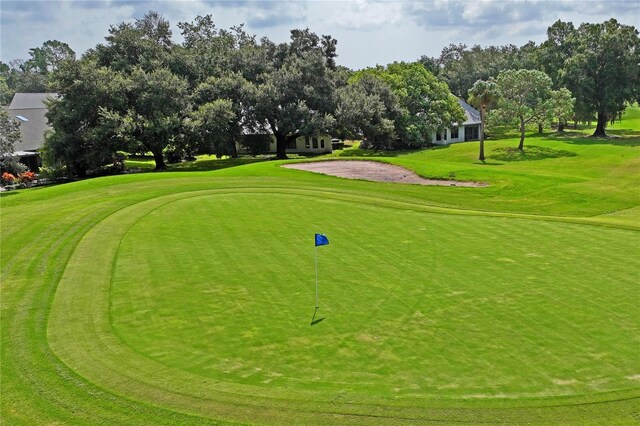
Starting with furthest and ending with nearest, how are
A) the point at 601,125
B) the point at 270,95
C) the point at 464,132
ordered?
the point at 464,132 → the point at 601,125 → the point at 270,95

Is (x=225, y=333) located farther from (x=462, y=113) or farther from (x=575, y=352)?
(x=462, y=113)

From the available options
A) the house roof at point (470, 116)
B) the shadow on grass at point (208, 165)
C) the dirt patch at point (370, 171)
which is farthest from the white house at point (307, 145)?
the dirt patch at point (370, 171)

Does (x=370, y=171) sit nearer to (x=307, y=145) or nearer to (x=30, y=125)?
(x=307, y=145)

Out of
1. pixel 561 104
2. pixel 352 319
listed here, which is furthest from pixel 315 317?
pixel 561 104

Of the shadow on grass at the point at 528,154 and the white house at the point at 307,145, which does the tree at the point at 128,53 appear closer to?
the white house at the point at 307,145

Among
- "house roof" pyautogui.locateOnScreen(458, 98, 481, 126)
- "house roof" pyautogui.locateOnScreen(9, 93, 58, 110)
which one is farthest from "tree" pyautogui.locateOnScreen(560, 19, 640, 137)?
"house roof" pyautogui.locateOnScreen(9, 93, 58, 110)

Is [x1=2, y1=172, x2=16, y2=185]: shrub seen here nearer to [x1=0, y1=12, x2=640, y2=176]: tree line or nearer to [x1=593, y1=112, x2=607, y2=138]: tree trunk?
[x1=0, y1=12, x2=640, y2=176]: tree line

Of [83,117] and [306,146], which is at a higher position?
[83,117]

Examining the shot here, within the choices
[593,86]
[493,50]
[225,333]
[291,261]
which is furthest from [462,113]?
[493,50]
